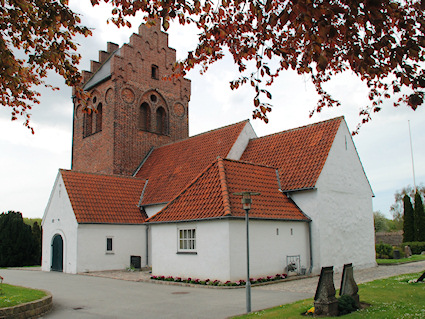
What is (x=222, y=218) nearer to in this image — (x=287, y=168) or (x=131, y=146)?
(x=287, y=168)

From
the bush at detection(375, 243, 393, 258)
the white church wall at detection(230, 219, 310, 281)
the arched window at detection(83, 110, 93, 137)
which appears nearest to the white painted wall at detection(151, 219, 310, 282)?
the white church wall at detection(230, 219, 310, 281)

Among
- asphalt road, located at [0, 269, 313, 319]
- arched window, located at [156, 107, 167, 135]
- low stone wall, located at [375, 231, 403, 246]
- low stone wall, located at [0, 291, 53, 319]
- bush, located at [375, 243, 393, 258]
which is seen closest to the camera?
low stone wall, located at [0, 291, 53, 319]

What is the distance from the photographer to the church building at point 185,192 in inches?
692

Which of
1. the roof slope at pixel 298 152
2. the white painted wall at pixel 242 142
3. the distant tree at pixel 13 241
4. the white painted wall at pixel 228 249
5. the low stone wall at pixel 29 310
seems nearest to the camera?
the low stone wall at pixel 29 310

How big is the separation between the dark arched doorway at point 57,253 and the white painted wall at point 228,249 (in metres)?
8.31

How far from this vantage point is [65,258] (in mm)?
23953

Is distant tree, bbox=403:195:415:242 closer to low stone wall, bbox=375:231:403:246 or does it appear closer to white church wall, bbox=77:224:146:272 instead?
low stone wall, bbox=375:231:403:246

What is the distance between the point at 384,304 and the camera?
34.0 ft

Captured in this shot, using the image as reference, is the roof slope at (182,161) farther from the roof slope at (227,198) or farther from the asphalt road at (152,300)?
the asphalt road at (152,300)

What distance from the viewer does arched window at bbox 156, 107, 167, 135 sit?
115ft

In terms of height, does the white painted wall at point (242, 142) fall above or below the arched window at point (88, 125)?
below

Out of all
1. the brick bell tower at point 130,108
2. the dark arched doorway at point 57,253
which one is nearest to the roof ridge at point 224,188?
the dark arched doorway at point 57,253

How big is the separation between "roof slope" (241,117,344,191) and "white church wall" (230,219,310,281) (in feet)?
7.94

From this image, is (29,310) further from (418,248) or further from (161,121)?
(418,248)
